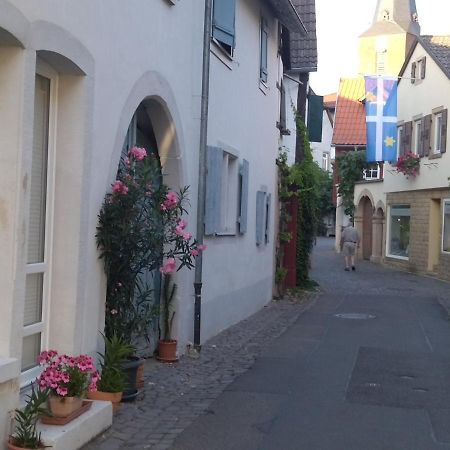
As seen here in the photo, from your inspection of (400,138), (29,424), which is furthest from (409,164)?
(29,424)

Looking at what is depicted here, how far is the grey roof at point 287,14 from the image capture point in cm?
1381

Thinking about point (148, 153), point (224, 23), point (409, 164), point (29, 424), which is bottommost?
point (29, 424)

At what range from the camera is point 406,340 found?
11.3 m

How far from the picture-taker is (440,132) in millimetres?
24984

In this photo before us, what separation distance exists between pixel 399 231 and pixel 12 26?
26159mm

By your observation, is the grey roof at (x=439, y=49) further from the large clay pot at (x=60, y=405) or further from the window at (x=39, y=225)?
the large clay pot at (x=60, y=405)

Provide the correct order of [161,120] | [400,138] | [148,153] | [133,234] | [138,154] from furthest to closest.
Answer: [400,138] → [148,153] → [161,120] → [138,154] → [133,234]

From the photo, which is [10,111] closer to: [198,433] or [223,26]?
[198,433]

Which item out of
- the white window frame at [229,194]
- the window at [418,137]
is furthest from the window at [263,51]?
the window at [418,137]

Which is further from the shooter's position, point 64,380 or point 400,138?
point 400,138

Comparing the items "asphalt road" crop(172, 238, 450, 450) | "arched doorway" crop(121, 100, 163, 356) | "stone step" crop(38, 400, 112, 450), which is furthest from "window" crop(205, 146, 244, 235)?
"stone step" crop(38, 400, 112, 450)

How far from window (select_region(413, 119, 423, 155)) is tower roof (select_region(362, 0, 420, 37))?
24283 millimetres

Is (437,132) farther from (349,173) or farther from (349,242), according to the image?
(349,173)

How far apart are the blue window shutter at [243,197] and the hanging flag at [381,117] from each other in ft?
42.7
